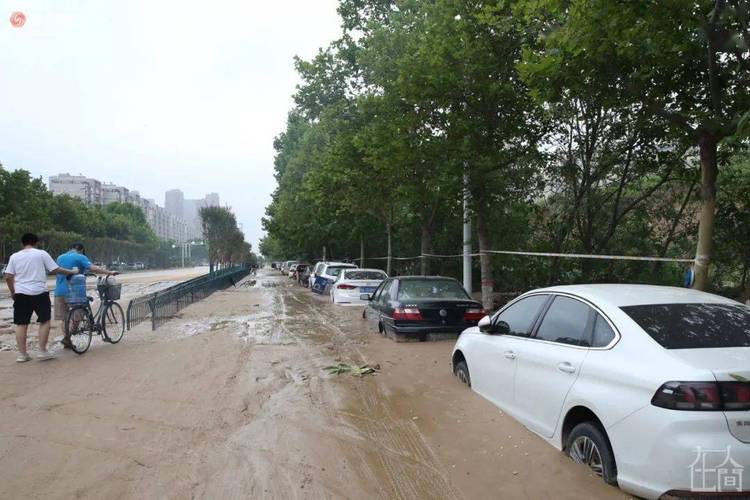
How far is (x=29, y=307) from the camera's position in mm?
7762

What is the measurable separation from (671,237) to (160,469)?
1063 cm

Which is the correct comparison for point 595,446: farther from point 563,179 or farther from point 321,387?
point 563,179

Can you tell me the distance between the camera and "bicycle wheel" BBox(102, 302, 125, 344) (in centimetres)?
958

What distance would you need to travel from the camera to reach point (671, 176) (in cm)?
1059

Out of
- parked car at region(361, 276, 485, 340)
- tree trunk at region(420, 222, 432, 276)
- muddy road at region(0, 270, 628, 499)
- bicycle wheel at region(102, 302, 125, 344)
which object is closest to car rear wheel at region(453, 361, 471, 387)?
muddy road at region(0, 270, 628, 499)

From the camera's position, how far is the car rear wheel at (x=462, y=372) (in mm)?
6111

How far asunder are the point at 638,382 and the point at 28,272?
8.21 meters

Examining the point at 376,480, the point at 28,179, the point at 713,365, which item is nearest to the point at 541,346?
the point at 713,365

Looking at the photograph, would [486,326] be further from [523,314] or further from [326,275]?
[326,275]

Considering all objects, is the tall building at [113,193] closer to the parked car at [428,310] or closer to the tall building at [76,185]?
the tall building at [76,185]

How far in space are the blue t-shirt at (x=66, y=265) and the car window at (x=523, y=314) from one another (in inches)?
281

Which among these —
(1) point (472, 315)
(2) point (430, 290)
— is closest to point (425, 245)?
(2) point (430, 290)

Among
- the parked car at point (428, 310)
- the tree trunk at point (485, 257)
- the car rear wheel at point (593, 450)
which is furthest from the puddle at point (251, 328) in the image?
the car rear wheel at point (593, 450)

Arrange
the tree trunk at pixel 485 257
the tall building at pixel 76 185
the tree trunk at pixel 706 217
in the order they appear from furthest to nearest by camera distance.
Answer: the tall building at pixel 76 185, the tree trunk at pixel 485 257, the tree trunk at pixel 706 217
